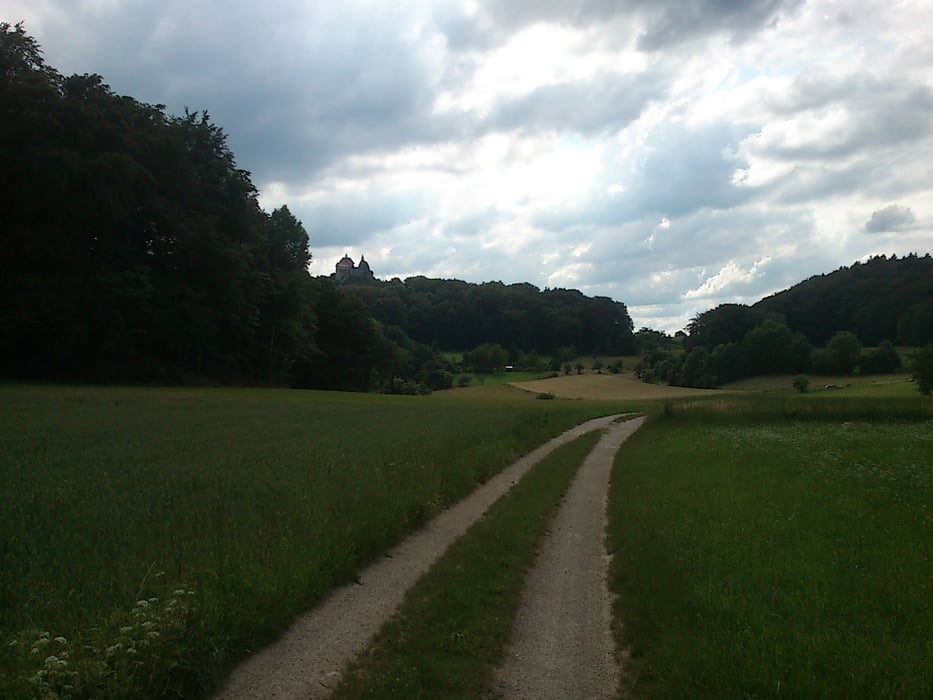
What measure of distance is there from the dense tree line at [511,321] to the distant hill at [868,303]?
110 feet

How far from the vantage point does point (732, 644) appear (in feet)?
22.8

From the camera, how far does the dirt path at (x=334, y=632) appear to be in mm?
6461

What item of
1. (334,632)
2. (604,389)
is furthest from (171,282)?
(604,389)

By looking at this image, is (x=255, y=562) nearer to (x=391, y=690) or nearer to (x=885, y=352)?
(x=391, y=690)

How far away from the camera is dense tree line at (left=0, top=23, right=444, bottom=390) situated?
45594mm

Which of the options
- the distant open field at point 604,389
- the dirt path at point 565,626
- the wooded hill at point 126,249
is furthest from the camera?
the distant open field at point 604,389

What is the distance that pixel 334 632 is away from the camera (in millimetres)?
7844

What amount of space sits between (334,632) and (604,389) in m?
97.2

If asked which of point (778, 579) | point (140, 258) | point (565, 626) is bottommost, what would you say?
point (565, 626)

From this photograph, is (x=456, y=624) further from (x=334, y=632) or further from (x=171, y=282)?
(x=171, y=282)

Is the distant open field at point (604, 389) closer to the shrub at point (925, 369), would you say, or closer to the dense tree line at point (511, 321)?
the shrub at point (925, 369)

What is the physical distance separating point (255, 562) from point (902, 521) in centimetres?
1049

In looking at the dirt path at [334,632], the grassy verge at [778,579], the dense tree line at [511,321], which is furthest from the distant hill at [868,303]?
the dirt path at [334,632]

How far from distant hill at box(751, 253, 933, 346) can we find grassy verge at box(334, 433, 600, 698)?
89.6 metres
